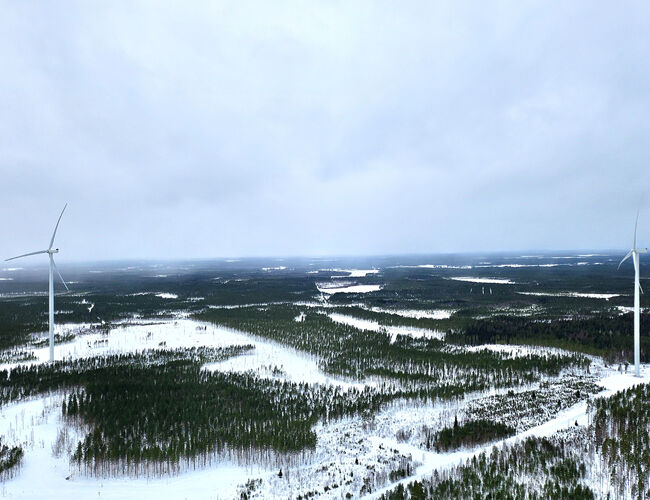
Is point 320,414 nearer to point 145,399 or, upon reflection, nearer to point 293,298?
point 145,399

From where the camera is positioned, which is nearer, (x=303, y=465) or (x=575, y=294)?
(x=303, y=465)

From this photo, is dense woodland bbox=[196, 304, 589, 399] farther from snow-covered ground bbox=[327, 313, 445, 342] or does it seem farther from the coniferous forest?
snow-covered ground bbox=[327, 313, 445, 342]

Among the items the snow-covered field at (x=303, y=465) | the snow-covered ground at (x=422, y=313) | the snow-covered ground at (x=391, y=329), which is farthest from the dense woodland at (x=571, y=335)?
the snow-covered ground at (x=422, y=313)

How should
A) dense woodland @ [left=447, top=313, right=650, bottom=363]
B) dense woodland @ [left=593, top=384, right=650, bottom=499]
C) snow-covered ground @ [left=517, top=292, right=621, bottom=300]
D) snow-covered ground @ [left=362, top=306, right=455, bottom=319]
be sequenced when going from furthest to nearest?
snow-covered ground @ [left=517, top=292, right=621, bottom=300] → snow-covered ground @ [left=362, top=306, right=455, bottom=319] → dense woodland @ [left=447, top=313, right=650, bottom=363] → dense woodland @ [left=593, top=384, right=650, bottom=499]

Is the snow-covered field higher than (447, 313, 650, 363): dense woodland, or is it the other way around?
the snow-covered field

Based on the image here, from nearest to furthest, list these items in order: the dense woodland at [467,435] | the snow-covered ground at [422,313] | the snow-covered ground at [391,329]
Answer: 1. the dense woodland at [467,435]
2. the snow-covered ground at [391,329]
3. the snow-covered ground at [422,313]

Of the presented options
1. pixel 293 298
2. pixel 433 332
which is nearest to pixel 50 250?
pixel 433 332

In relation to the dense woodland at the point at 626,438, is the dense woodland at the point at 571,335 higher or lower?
lower

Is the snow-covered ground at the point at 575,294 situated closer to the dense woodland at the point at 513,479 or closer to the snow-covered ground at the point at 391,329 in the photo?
the snow-covered ground at the point at 391,329

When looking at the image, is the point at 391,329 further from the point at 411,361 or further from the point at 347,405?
the point at 347,405

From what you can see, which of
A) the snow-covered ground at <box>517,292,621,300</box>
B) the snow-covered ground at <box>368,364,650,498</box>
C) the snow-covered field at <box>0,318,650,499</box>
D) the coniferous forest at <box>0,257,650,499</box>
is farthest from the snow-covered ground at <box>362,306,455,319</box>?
the snow-covered ground at <box>368,364,650,498</box>

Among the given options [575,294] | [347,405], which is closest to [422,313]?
[575,294]
